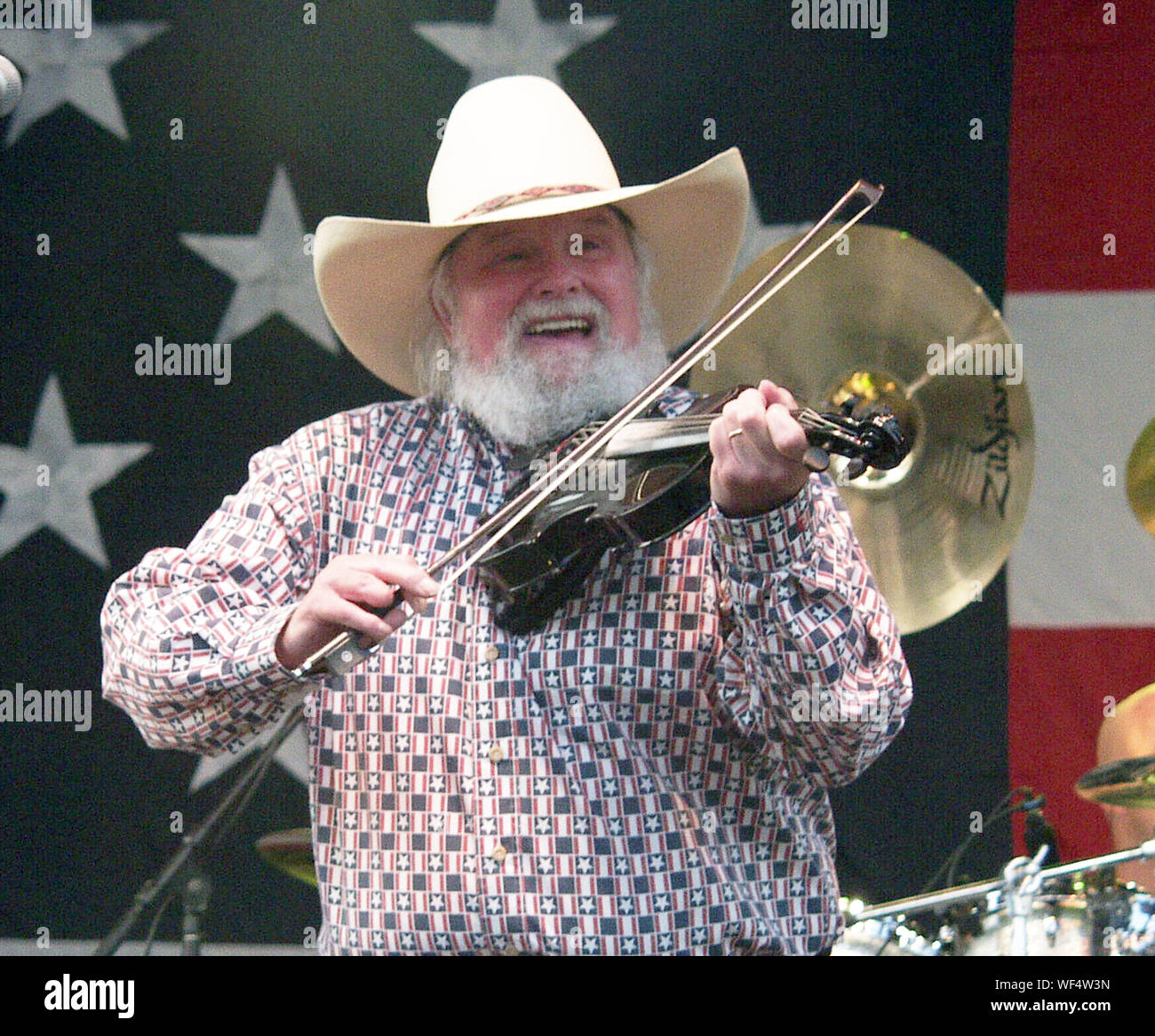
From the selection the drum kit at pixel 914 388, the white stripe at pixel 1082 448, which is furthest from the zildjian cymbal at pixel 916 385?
the white stripe at pixel 1082 448

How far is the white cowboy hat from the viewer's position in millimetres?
2447

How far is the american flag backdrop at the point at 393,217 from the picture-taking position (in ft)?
11.5

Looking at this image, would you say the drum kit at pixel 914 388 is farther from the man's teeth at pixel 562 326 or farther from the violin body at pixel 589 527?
the violin body at pixel 589 527

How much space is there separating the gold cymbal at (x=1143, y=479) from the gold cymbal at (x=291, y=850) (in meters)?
1.83

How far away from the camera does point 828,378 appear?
3305mm

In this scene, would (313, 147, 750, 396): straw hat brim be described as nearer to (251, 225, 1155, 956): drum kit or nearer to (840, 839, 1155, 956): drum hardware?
(251, 225, 1155, 956): drum kit

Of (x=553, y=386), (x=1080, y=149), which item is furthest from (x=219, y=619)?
(x=1080, y=149)

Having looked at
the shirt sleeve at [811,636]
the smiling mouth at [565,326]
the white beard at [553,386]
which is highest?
the smiling mouth at [565,326]

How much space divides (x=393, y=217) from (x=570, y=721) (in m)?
1.78

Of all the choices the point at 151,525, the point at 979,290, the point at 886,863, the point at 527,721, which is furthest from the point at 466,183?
the point at 886,863

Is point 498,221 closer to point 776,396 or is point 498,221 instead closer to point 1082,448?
point 776,396

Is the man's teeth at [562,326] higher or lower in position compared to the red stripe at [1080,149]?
lower

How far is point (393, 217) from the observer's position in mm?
3592

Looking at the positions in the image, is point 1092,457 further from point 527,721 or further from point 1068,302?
point 527,721
